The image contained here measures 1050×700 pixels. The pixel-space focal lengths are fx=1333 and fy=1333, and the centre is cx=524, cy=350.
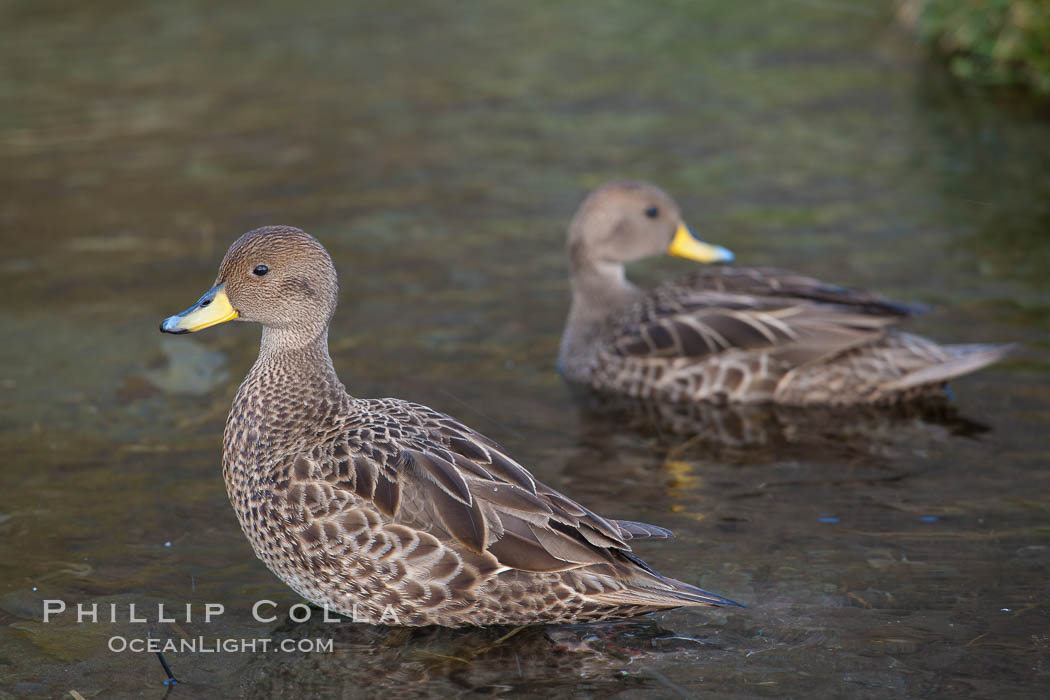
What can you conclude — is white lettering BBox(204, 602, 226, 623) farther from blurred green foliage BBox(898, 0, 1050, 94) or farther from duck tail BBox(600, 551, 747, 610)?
blurred green foliage BBox(898, 0, 1050, 94)

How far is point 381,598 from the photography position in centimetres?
536

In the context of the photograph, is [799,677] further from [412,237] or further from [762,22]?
[762,22]

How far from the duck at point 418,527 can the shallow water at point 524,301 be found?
0.22 m

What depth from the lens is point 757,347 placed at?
7.91 m

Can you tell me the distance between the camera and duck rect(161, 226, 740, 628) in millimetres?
5238

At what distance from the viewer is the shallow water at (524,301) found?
5.39 metres

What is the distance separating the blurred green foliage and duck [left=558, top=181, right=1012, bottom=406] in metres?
5.48

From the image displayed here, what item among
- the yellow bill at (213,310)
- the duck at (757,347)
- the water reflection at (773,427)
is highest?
the yellow bill at (213,310)

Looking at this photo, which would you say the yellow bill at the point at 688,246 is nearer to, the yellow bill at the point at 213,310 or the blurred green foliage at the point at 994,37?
the yellow bill at the point at 213,310

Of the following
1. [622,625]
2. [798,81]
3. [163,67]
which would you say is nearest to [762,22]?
[798,81]

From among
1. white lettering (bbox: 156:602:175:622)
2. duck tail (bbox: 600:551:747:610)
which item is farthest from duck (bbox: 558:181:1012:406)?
white lettering (bbox: 156:602:175:622)

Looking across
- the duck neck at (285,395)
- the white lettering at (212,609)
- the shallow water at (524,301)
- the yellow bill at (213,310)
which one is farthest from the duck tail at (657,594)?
the yellow bill at (213,310)

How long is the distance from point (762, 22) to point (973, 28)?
429 cm

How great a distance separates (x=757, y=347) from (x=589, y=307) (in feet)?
4.29
